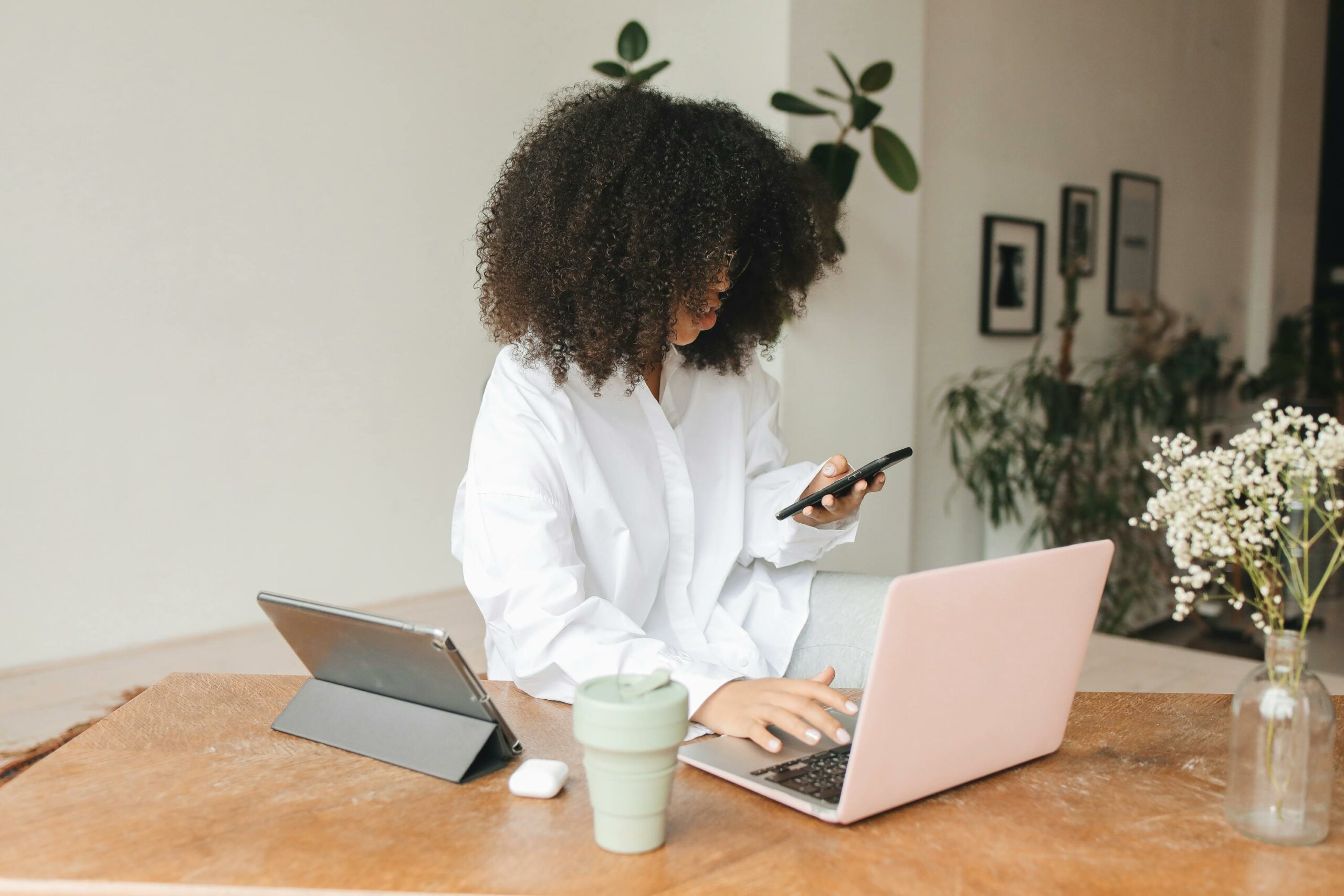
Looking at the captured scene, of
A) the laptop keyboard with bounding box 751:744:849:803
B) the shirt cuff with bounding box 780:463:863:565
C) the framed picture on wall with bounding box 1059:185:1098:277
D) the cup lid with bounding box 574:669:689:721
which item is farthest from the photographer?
the framed picture on wall with bounding box 1059:185:1098:277

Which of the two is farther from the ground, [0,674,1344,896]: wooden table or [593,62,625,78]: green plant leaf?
[593,62,625,78]: green plant leaf

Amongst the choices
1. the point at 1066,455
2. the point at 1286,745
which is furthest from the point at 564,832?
the point at 1066,455

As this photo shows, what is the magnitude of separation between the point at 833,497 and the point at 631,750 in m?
0.80

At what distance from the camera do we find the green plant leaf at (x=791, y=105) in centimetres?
328

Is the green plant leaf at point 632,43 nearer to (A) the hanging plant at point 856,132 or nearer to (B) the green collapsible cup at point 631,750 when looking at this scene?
(A) the hanging plant at point 856,132

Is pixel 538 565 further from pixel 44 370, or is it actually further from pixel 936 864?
pixel 44 370

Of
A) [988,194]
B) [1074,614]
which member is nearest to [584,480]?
[1074,614]

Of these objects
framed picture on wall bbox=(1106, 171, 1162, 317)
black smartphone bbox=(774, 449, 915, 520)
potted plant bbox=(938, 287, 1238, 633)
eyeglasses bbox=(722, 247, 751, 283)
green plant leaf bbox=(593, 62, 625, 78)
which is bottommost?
potted plant bbox=(938, 287, 1238, 633)

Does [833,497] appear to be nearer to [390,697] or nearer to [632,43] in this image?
[390,697]

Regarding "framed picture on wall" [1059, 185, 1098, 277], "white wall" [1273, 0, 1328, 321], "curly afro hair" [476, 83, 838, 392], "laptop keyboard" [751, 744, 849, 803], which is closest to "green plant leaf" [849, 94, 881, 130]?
"framed picture on wall" [1059, 185, 1098, 277]

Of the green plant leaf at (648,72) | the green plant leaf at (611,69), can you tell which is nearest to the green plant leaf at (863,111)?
the green plant leaf at (648,72)

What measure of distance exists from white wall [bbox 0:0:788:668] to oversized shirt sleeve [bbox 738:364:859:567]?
1.88m

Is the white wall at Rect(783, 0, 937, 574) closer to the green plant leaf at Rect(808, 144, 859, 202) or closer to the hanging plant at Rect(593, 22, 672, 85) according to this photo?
Result: the green plant leaf at Rect(808, 144, 859, 202)

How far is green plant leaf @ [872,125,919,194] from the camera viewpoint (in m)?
3.44
